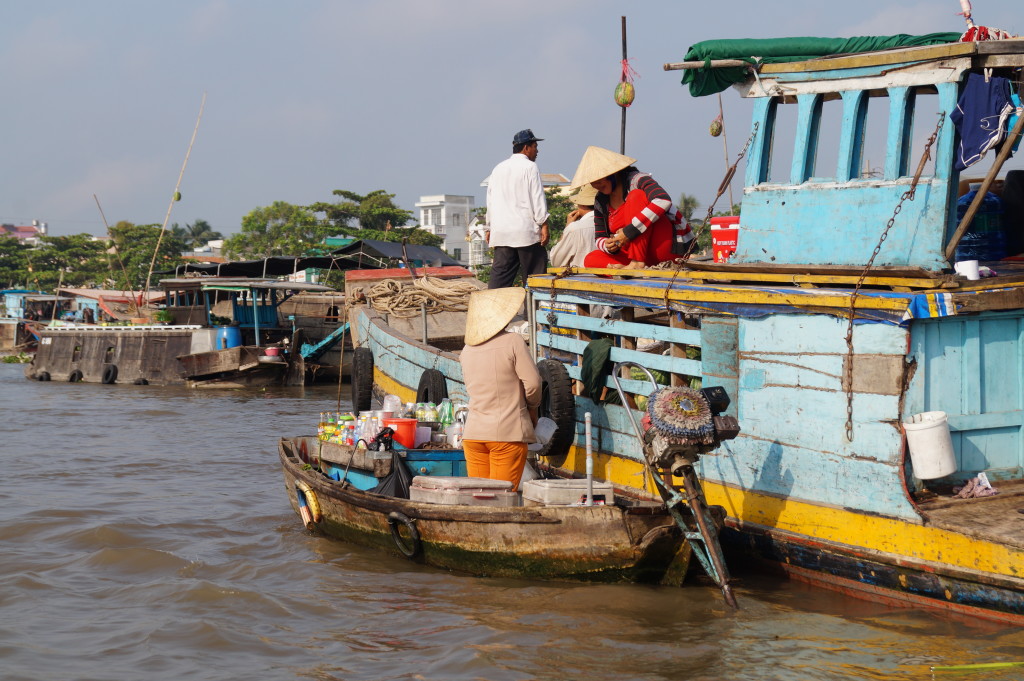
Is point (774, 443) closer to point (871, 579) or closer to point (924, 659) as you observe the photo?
point (871, 579)

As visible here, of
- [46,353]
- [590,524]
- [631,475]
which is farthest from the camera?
[46,353]

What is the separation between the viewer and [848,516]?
16.8 ft

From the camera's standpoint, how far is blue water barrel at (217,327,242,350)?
922 inches

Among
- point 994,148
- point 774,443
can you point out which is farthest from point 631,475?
point 994,148

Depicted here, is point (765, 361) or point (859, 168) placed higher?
point (859, 168)

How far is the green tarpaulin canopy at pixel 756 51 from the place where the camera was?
563cm

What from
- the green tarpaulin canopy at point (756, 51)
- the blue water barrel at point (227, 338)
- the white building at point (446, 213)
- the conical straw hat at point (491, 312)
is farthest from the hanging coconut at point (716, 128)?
the white building at point (446, 213)

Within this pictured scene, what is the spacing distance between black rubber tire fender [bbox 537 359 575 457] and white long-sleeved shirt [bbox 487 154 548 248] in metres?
1.47

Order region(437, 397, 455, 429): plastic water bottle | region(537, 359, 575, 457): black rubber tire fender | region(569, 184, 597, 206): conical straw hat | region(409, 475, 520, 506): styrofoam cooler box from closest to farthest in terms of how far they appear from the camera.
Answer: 1. region(409, 475, 520, 506): styrofoam cooler box
2. region(537, 359, 575, 457): black rubber tire fender
3. region(437, 397, 455, 429): plastic water bottle
4. region(569, 184, 597, 206): conical straw hat

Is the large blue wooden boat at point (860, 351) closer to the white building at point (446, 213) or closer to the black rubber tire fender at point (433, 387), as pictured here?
the black rubber tire fender at point (433, 387)

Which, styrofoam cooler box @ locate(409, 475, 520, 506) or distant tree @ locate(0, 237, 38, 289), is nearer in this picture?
styrofoam cooler box @ locate(409, 475, 520, 506)

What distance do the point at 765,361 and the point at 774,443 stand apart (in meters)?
0.46

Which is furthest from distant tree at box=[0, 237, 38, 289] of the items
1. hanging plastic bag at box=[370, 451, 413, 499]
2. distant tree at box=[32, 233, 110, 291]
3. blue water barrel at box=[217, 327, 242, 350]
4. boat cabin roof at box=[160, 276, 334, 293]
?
hanging plastic bag at box=[370, 451, 413, 499]

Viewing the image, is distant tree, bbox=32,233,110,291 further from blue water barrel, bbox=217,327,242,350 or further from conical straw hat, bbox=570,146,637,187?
conical straw hat, bbox=570,146,637,187
